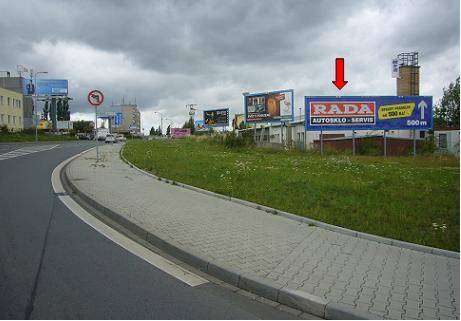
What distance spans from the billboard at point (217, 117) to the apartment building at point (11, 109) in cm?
3235

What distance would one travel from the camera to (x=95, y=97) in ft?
61.5

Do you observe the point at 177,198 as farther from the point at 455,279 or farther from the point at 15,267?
the point at 455,279

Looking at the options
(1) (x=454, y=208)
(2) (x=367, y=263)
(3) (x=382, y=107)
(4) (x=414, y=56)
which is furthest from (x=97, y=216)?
(4) (x=414, y=56)

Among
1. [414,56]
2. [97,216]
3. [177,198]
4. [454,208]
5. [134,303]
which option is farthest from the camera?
[414,56]

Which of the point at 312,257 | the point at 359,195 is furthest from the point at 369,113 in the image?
the point at 312,257

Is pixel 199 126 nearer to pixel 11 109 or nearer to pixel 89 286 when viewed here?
pixel 11 109

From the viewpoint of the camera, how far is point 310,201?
880 cm

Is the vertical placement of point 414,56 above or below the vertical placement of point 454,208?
above

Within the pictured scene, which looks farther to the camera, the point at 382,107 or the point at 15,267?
the point at 382,107

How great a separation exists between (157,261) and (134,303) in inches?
54.5

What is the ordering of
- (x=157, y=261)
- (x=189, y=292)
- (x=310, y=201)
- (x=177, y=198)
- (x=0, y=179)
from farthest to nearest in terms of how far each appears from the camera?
(x=0, y=179)
(x=177, y=198)
(x=310, y=201)
(x=157, y=261)
(x=189, y=292)

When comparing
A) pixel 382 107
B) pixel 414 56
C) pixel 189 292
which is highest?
pixel 414 56

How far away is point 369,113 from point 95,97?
18135mm

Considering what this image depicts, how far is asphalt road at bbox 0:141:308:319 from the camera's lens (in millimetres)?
3951
